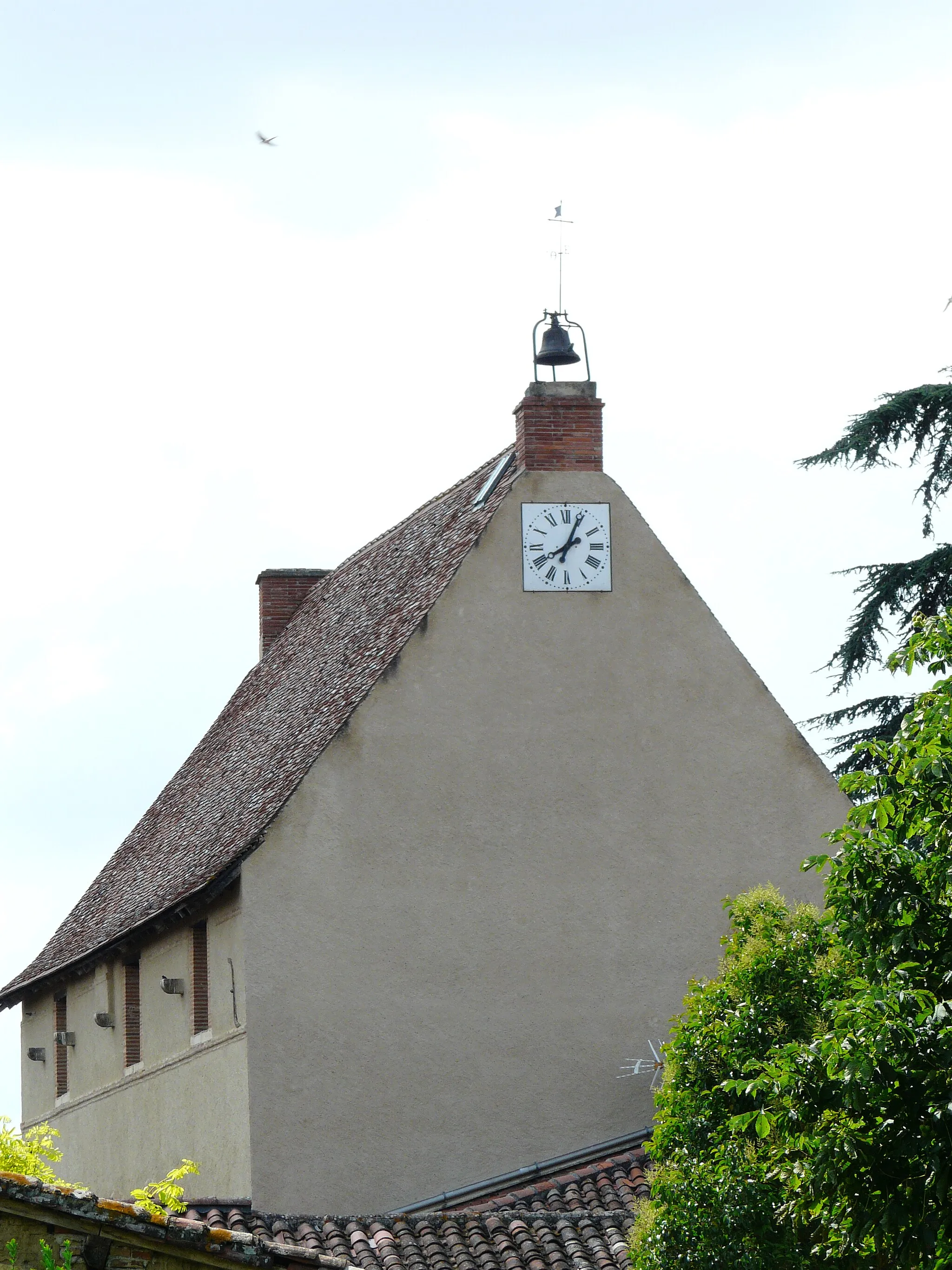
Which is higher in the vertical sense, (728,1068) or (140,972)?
(140,972)

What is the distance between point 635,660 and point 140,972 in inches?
279

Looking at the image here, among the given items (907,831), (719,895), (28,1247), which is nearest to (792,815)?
(719,895)

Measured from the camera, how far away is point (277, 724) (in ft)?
87.4

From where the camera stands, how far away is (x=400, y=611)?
24844 millimetres

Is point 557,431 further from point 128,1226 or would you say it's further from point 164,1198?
point 128,1226

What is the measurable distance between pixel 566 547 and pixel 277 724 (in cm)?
477

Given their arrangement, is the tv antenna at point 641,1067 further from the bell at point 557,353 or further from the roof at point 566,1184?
the bell at point 557,353

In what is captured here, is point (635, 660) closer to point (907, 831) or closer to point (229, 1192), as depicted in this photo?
point (229, 1192)

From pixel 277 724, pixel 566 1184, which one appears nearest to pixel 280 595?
pixel 277 724

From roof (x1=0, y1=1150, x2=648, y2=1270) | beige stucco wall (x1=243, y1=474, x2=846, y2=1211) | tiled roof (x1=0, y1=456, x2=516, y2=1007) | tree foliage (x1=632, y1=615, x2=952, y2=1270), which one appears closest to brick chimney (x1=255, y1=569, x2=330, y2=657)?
tiled roof (x1=0, y1=456, x2=516, y2=1007)

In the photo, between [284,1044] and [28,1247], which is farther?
[284,1044]

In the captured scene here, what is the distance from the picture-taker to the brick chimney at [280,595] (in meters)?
32.2

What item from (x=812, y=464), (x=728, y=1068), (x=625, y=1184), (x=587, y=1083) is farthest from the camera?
(x=812, y=464)

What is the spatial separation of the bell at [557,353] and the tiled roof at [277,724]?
133 cm
